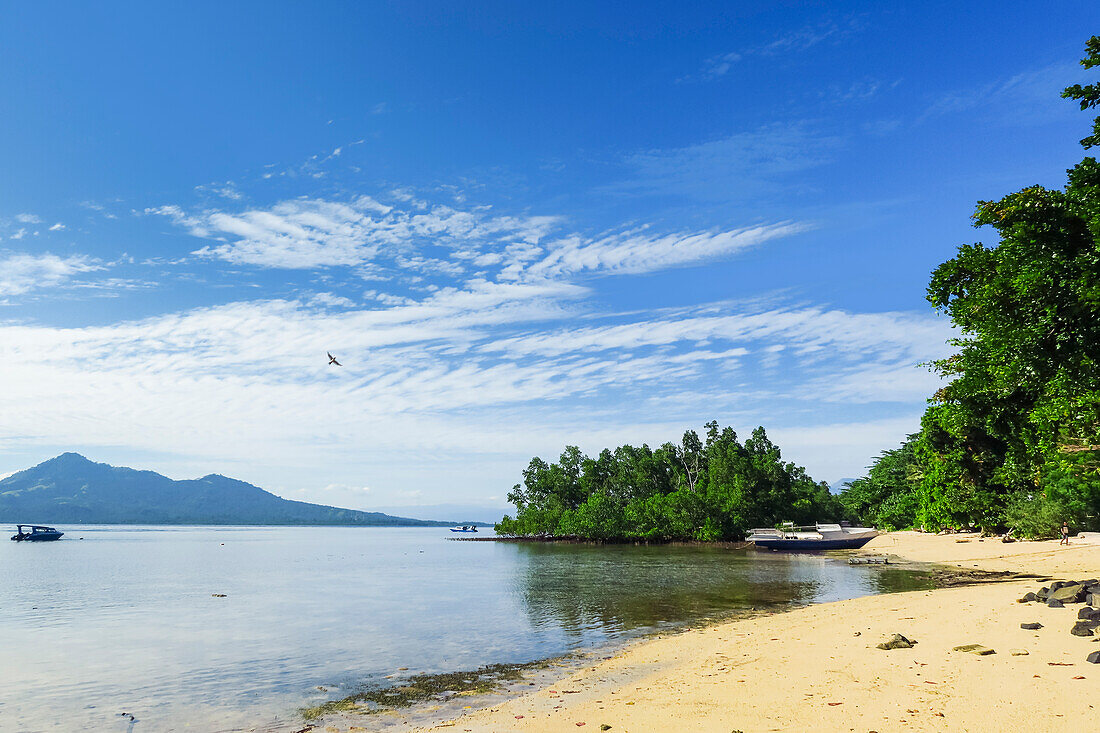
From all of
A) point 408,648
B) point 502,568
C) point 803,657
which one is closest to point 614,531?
point 502,568

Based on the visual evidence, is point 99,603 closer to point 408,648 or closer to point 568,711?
point 408,648

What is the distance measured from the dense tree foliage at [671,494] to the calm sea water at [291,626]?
51.0m

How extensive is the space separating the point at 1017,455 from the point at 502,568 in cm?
5566

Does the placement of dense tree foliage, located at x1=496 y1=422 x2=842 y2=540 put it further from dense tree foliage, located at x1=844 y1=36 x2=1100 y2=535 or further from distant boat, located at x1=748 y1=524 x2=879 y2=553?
dense tree foliage, located at x1=844 y1=36 x2=1100 y2=535

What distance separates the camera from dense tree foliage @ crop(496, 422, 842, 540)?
117m

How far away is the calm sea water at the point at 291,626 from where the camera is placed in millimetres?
19406

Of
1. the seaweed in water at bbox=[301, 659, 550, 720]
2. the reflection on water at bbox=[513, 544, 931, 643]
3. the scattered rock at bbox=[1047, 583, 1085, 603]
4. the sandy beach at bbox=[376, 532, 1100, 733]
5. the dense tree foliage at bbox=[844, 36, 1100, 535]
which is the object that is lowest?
the reflection on water at bbox=[513, 544, 931, 643]

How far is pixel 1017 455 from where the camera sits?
29.9 meters

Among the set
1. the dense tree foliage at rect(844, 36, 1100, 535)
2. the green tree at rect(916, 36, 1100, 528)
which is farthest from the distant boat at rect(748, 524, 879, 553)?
the green tree at rect(916, 36, 1100, 528)

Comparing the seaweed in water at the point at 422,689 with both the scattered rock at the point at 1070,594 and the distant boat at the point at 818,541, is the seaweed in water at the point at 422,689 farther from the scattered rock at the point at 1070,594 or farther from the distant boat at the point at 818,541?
the distant boat at the point at 818,541

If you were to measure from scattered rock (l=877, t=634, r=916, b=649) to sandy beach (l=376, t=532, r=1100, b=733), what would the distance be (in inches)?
7.7

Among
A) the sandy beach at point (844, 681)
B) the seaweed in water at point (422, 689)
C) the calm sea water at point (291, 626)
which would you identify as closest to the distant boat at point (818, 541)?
the calm sea water at point (291, 626)

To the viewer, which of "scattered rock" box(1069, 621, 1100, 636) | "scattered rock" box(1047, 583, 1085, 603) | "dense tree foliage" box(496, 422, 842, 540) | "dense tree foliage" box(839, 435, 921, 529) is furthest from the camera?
"dense tree foliage" box(496, 422, 842, 540)

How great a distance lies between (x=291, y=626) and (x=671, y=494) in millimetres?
96978
